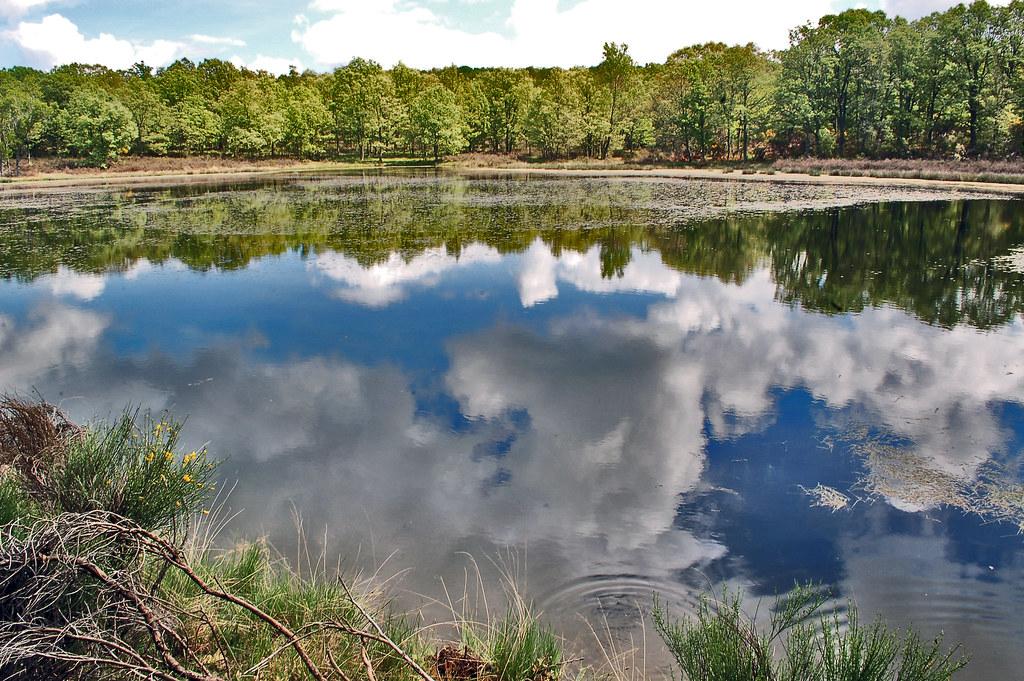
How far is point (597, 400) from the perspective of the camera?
818 cm

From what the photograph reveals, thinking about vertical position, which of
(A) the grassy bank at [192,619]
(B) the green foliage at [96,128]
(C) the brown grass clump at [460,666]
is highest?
(B) the green foliage at [96,128]

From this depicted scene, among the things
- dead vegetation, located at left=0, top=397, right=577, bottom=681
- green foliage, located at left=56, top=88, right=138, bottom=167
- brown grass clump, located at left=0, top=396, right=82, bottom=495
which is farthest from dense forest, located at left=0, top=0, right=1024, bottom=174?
brown grass clump, located at left=0, top=396, right=82, bottom=495

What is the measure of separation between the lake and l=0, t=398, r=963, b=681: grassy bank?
1.99ft

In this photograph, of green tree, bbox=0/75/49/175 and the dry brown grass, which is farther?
green tree, bbox=0/75/49/175

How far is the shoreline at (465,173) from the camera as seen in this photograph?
34.4 metres

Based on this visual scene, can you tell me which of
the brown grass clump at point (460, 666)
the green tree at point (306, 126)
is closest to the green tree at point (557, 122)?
the green tree at point (306, 126)

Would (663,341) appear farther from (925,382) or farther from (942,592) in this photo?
(942,592)

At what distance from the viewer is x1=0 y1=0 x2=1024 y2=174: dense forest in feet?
136

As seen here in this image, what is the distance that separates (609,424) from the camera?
24.6ft

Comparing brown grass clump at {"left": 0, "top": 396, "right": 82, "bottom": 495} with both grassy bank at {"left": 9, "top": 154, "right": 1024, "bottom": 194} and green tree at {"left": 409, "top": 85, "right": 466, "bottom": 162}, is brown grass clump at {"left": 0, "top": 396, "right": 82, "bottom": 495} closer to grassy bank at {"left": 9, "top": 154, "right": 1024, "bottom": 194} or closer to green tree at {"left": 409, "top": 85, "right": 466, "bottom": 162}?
grassy bank at {"left": 9, "top": 154, "right": 1024, "bottom": 194}

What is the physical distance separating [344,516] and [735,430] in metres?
4.11

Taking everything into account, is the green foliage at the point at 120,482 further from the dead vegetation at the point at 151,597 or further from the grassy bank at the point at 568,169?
the grassy bank at the point at 568,169

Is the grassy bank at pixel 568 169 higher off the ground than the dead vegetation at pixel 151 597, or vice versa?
the grassy bank at pixel 568 169

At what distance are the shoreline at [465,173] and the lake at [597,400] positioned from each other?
55.9 feet
